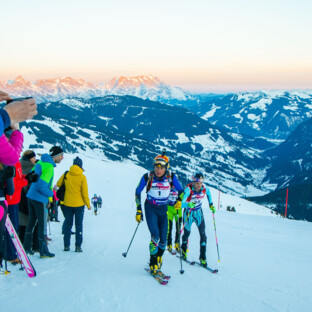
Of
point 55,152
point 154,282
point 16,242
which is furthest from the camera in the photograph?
point 55,152

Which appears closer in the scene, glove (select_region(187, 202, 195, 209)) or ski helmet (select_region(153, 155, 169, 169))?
ski helmet (select_region(153, 155, 169, 169))

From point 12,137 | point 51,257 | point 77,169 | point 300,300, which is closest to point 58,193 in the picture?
point 77,169

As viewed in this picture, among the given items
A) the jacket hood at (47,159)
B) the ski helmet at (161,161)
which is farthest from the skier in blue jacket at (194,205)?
the jacket hood at (47,159)

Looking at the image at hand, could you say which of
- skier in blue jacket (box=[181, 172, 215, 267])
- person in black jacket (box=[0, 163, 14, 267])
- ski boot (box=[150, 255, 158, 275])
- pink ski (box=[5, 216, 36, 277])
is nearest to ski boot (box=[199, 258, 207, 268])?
skier in blue jacket (box=[181, 172, 215, 267])

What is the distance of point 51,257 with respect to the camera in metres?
8.26

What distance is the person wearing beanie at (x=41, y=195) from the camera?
772cm

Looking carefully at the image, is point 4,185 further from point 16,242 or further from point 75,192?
point 75,192

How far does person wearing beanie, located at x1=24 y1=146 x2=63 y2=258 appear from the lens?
7.72 meters

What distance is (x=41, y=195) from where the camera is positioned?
25.7 feet

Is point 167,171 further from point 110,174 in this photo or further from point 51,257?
point 110,174

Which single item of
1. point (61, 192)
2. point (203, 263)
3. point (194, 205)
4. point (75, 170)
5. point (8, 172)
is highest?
point (8, 172)

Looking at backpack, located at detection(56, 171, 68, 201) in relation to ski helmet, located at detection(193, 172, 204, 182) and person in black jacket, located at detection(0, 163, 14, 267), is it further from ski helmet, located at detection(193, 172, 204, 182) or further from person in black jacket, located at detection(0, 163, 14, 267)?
person in black jacket, located at detection(0, 163, 14, 267)

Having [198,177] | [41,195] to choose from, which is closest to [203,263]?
[198,177]

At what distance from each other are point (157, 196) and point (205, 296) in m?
2.32
